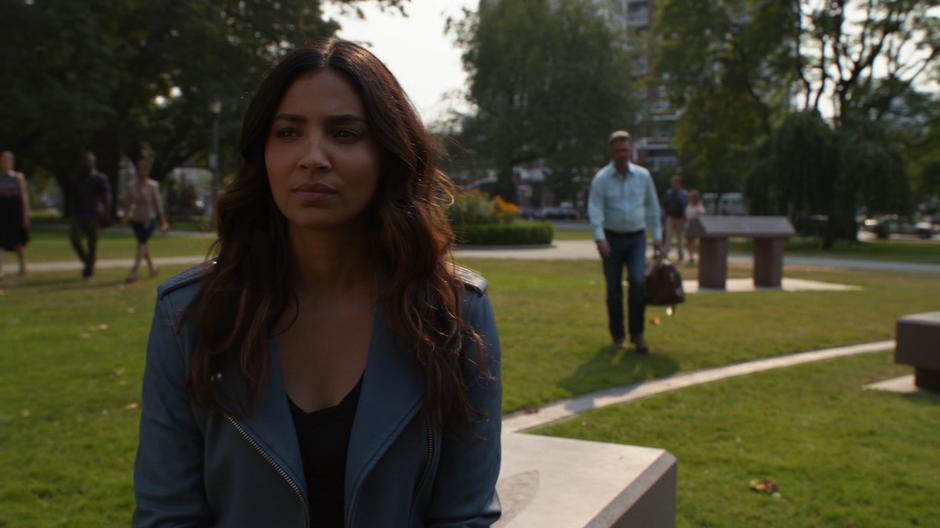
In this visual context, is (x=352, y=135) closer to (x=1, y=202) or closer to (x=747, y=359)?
(x=747, y=359)

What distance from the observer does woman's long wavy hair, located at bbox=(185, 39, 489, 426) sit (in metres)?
1.83

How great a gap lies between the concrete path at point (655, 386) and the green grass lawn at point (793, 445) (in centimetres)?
16

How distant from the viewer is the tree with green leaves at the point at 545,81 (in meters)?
50.7

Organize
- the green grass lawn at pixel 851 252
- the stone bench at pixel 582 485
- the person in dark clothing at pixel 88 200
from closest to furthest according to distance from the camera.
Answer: the stone bench at pixel 582 485 < the person in dark clothing at pixel 88 200 < the green grass lawn at pixel 851 252

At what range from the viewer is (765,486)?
423 centimetres

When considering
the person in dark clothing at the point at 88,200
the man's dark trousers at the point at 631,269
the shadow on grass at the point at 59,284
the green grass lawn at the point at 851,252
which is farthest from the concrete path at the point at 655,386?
the green grass lawn at the point at 851,252

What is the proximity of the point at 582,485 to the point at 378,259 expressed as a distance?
1.19m

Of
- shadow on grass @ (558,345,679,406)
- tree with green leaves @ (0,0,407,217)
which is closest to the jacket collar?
shadow on grass @ (558,345,679,406)

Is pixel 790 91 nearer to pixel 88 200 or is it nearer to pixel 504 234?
pixel 504 234

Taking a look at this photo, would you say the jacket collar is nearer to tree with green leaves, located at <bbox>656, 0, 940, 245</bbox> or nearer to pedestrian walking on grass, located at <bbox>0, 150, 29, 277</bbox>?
pedestrian walking on grass, located at <bbox>0, 150, 29, 277</bbox>

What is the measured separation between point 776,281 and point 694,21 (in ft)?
76.9

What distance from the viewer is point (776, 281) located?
14.8 metres

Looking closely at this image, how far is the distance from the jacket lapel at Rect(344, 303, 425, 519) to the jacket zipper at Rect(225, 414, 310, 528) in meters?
0.08

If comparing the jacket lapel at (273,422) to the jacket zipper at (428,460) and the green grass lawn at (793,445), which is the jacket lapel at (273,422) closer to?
the jacket zipper at (428,460)
